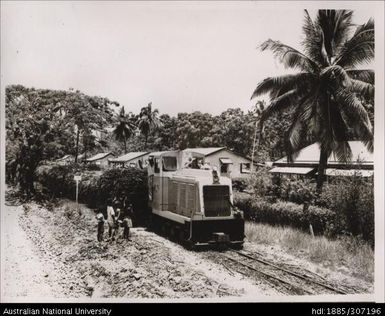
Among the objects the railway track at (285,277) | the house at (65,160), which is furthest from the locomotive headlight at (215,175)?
the house at (65,160)

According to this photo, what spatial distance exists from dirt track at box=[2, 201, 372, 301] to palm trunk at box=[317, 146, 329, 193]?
178 centimetres

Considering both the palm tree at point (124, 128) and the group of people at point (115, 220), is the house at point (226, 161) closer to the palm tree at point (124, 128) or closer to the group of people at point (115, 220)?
the palm tree at point (124, 128)

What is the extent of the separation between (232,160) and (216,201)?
2.38 ft

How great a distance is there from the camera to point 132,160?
6352 mm

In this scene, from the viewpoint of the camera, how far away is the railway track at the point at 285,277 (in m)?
5.58

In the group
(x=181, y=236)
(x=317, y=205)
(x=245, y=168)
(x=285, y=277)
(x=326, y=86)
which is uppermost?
(x=326, y=86)

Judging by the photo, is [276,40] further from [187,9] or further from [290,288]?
[290,288]

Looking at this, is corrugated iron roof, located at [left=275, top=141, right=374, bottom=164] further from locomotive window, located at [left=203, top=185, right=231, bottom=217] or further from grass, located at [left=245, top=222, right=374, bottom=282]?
grass, located at [left=245, top=222, right=374, bottom=282]

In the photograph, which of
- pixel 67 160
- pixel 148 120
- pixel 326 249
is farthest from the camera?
pixel 67 160

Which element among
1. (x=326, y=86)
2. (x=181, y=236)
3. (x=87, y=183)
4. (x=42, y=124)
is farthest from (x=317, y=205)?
(x=42, y=124)

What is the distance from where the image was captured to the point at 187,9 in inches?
226

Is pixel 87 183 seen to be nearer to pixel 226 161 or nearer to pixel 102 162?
pixel 102 162

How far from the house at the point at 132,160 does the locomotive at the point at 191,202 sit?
12 centimetres
